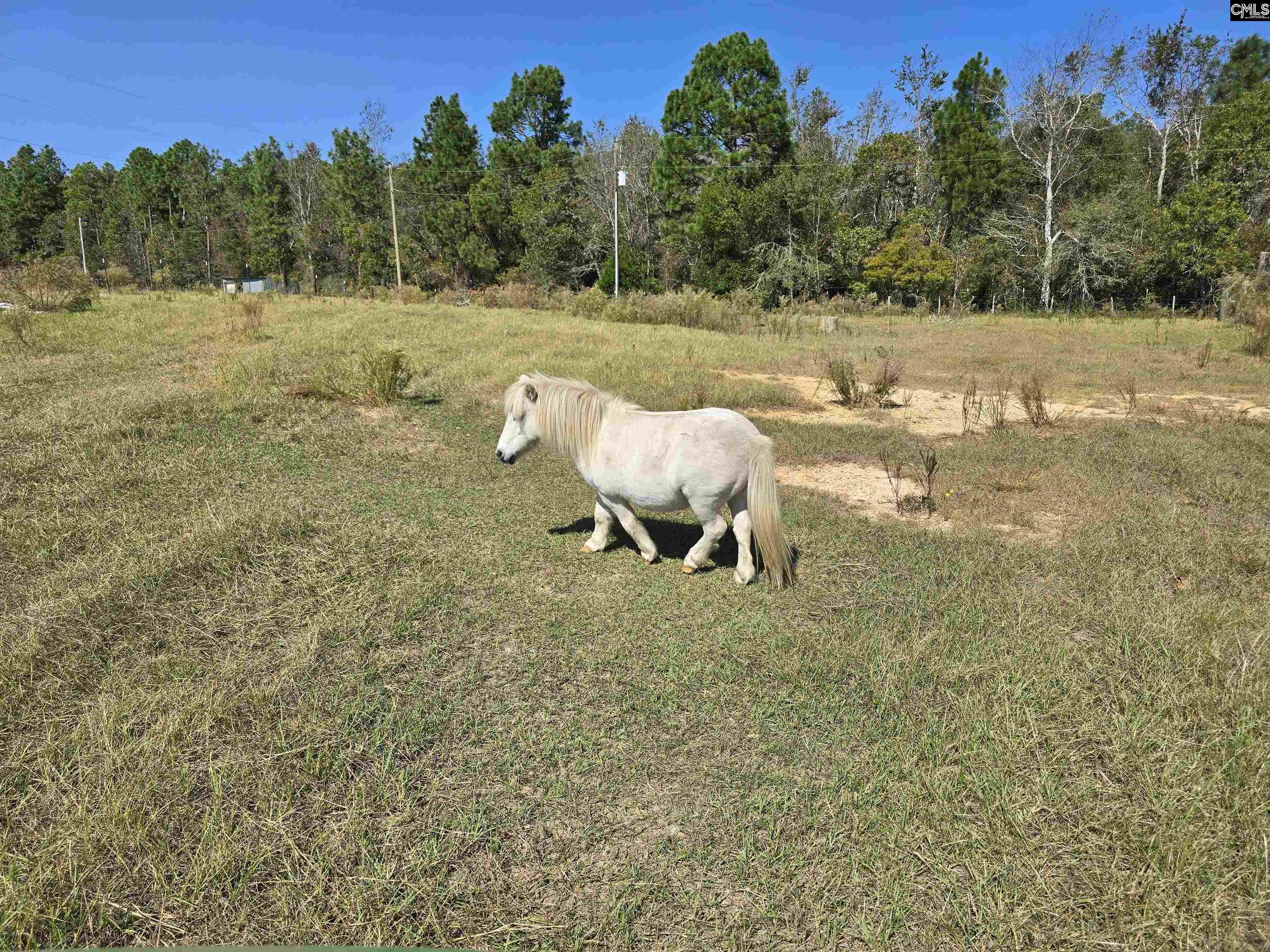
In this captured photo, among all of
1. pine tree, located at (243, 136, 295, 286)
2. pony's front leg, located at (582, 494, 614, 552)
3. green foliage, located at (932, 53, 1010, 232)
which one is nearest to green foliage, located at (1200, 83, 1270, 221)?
green foliage, located at (932, 53, 1010, 232)

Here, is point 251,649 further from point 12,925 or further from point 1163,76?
point 1163,76

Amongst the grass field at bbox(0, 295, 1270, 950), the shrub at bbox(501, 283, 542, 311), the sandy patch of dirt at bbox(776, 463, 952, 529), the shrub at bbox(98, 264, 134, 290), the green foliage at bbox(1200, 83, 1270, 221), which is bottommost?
the grass field at bbox(0, 295, 1270, 950)

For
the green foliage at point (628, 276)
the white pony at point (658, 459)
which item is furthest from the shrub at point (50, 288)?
the white pony at point (658, 459)

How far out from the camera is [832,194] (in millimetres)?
33125

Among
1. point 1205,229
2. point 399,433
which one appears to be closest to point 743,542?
point 399,433

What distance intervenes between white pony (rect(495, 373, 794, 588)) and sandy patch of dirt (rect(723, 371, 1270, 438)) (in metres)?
5.44

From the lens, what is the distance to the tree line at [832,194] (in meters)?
28.0

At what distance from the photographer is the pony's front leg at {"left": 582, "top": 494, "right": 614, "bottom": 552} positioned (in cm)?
488

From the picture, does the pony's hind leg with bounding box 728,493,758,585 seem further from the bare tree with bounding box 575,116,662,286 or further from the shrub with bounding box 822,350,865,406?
the bare tree with bounding box 575,116,662,286

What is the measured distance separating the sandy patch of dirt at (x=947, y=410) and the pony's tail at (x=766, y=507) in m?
5.54

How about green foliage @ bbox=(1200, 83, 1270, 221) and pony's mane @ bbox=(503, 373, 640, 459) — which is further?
green foliage @ bbox=(1200, 83, 1270, 221)

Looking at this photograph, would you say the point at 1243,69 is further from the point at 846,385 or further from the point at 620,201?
the point at 846,385

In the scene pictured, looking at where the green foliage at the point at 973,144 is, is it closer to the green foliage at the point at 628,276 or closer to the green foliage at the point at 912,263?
the green foliage at the point at 912,263

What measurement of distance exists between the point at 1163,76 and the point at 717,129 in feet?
69.6
